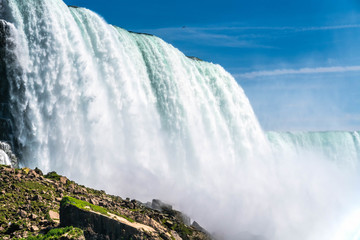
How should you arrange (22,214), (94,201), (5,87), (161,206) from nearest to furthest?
1. (22,214)
2. (94,201)
3. (161,206)
4. (5,87)

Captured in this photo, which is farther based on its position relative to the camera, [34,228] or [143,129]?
[143,129]

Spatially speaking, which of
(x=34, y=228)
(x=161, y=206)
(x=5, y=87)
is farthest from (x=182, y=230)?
(x=5, y=87)

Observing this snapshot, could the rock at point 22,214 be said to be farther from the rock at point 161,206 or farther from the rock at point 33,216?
the rock at point 161,206

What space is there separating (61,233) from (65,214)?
3.17 feet

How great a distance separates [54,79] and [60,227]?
34.5 feet

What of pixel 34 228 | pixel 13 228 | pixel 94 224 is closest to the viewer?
pixel 13 228

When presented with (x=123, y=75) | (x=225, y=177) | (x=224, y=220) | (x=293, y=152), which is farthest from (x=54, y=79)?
(x=293, y=152)

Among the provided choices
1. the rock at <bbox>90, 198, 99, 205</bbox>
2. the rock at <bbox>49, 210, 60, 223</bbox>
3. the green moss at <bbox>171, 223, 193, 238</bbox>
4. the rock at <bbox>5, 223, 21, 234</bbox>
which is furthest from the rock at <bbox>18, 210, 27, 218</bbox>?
the green moss at <bbox>171, 223, 193, 238</bbox>

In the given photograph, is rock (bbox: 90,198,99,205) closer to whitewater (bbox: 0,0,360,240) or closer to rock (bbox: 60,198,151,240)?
rock (bbox: 60,198,151,240)

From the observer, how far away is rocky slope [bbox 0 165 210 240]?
1275cm

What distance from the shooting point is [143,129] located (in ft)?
88.7

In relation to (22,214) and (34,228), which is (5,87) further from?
(34,228)

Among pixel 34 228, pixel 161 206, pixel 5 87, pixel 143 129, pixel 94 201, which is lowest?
pixel 34 228

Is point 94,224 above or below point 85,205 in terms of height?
below
